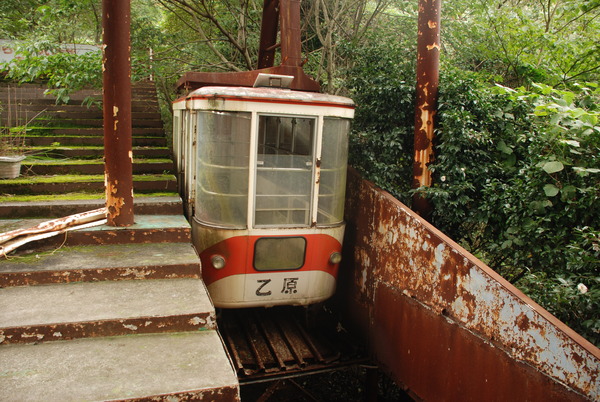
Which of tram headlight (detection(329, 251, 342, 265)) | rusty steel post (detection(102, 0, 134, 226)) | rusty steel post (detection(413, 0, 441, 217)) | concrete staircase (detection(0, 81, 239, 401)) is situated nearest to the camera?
concrete staircase (detection(0, 81, 239, 401))

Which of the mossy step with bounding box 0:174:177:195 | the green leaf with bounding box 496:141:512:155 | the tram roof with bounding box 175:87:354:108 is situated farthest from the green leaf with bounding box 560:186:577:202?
the mossy step with bounding box 0:174:177:195

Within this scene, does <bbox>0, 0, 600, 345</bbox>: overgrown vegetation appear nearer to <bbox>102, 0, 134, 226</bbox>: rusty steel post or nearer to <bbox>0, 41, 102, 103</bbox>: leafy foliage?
<bbox>0, 41, 102, 103</bbox>: leafy foliage

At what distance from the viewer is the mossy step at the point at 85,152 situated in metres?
7.26

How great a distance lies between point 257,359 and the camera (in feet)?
18.0

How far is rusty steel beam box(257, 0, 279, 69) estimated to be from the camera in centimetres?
767

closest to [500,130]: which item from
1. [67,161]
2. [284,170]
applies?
[284,170]

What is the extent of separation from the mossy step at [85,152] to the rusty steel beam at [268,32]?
7.48 feet

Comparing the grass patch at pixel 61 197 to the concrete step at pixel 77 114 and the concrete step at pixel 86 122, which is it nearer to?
the concrete step at pixel 86 122

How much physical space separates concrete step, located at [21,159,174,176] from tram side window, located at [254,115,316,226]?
252 centimetres

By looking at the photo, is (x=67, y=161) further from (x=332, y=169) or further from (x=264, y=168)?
(x=332, y=169)

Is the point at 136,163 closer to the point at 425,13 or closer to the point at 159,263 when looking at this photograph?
the point at 159,263

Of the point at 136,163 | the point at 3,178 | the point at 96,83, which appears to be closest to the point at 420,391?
the point at 136,163

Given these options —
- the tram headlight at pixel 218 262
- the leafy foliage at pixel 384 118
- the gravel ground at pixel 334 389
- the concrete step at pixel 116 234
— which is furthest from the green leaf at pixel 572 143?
the gravel ground at pixel 334 389

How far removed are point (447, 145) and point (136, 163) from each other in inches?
176
